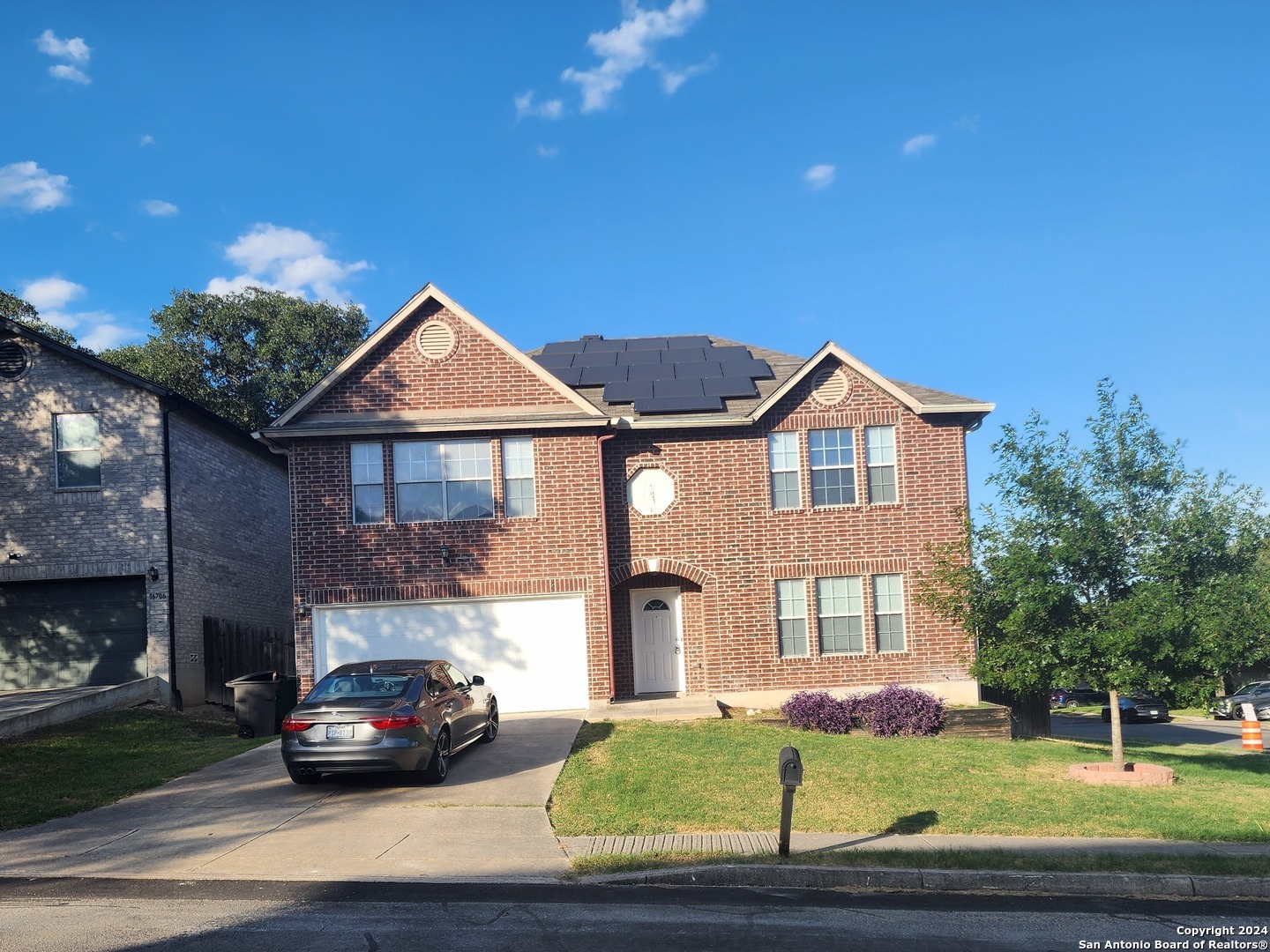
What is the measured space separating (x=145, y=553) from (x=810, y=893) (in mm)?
16081

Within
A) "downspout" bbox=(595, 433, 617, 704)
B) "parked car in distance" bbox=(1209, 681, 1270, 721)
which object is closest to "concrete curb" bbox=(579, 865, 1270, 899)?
"downspout" bbox=(595, 433, 617, 704)

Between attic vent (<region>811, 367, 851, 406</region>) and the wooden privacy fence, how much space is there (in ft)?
37.7

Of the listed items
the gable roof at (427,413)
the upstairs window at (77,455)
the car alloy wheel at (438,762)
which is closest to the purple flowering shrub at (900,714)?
the gable roof at (427,413)

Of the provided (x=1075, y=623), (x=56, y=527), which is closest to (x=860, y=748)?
(x=1075, y=623)

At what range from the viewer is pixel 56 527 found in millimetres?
20328

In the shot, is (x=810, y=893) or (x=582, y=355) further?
(x=582, y=355)

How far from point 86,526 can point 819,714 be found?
47.2 feet

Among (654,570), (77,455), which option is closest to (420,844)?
(654,570)

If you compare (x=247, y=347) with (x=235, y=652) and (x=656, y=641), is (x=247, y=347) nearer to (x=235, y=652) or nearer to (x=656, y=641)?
(x=235, y=652)

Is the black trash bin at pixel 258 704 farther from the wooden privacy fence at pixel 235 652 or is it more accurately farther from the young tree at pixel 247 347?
the young tree at pixel 247 347

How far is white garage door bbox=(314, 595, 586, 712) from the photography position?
19531 millimetres

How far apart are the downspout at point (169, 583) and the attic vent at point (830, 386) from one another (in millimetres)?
12840

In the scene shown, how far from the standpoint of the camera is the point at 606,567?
1983 centimetres

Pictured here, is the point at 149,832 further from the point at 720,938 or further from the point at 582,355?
the point at 582,355
